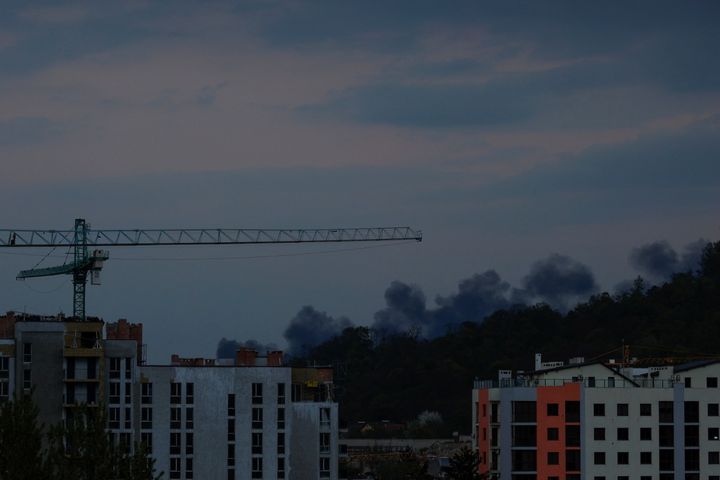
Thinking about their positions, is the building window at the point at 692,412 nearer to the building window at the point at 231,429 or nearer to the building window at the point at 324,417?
the building window at the point at 324,417

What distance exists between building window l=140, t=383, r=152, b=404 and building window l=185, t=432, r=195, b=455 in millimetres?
3578

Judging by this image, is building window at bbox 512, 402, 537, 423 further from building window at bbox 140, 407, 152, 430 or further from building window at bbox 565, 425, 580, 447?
building window at bbox 140, 407, 152, 430

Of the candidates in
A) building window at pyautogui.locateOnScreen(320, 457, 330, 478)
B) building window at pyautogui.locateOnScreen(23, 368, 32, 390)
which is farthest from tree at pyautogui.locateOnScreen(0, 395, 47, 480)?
building window at pyautogui.locateOnScreen(320, 457, 330, 478)

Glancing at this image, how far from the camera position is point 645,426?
11988 centimetres

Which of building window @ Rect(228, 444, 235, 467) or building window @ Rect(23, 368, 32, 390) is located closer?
building window @ Rect(23, 368, 32, 390)

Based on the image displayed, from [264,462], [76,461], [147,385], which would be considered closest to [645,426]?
[264,462]

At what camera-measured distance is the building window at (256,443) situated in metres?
113

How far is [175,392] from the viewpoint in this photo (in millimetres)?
113188

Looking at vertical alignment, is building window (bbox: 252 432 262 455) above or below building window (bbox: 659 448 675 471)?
above

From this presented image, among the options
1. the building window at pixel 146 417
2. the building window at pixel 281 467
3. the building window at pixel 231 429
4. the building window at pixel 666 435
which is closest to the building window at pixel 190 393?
Result: the building window at pixel 146 417

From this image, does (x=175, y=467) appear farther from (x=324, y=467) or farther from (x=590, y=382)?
(x=590, y=382)

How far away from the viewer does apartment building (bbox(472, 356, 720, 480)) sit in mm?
119438

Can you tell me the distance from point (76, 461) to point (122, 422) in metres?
48.1

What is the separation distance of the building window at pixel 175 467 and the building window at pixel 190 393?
13.0 feet
